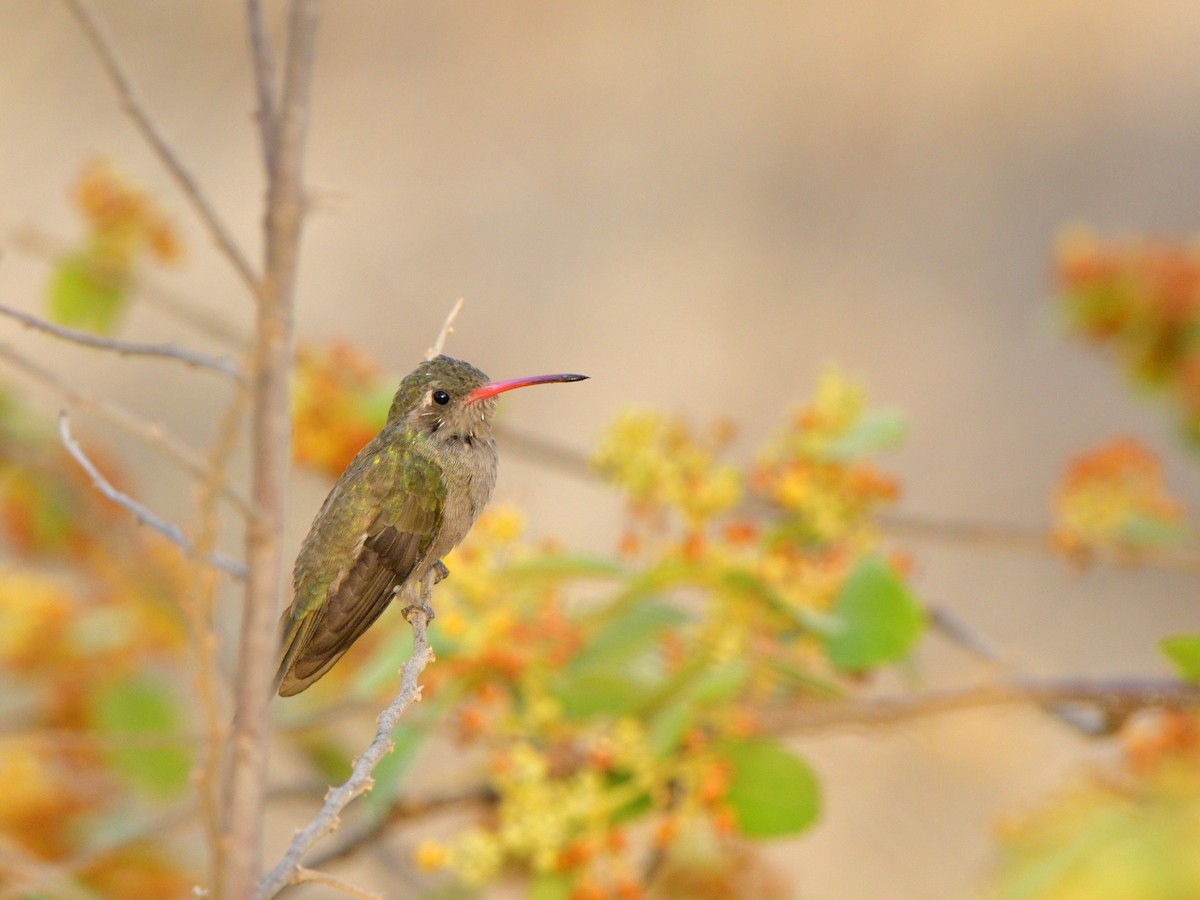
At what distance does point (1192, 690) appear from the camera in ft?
3.92

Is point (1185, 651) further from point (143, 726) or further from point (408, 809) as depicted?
point (143, 726)

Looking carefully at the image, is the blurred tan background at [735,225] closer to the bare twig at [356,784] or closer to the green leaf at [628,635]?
the green leaf at [628,635]

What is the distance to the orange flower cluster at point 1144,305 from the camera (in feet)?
6.26

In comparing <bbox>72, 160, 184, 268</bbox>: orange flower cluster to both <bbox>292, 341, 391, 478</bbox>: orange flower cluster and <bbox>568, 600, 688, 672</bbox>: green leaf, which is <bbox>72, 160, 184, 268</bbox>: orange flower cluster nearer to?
<bbox>292, 341, 391, 478</bbox>: orange flower cluster

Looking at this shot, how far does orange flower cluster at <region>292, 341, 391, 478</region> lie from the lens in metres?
1.48

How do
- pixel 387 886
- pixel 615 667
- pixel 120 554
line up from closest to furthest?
pixel 615 667, pixel 120 554, pixel 387 886

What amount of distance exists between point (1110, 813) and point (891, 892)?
2.97m

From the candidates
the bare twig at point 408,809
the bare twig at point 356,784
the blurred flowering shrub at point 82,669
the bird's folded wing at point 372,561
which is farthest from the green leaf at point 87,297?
the bare twig at point 356,784

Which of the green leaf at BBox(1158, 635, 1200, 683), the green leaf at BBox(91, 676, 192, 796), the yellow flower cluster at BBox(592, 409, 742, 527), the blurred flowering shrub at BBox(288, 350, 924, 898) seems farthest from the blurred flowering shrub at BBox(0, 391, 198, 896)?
the green leaf at BBox(1158, 635, 1200, 683)

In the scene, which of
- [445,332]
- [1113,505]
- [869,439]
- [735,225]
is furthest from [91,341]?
[735,225]

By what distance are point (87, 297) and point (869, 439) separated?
3.68 ft

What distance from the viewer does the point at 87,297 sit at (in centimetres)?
183

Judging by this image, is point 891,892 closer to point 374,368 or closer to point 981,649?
point 981,649

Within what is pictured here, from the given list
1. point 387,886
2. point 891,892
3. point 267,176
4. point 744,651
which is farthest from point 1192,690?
point 891,892
